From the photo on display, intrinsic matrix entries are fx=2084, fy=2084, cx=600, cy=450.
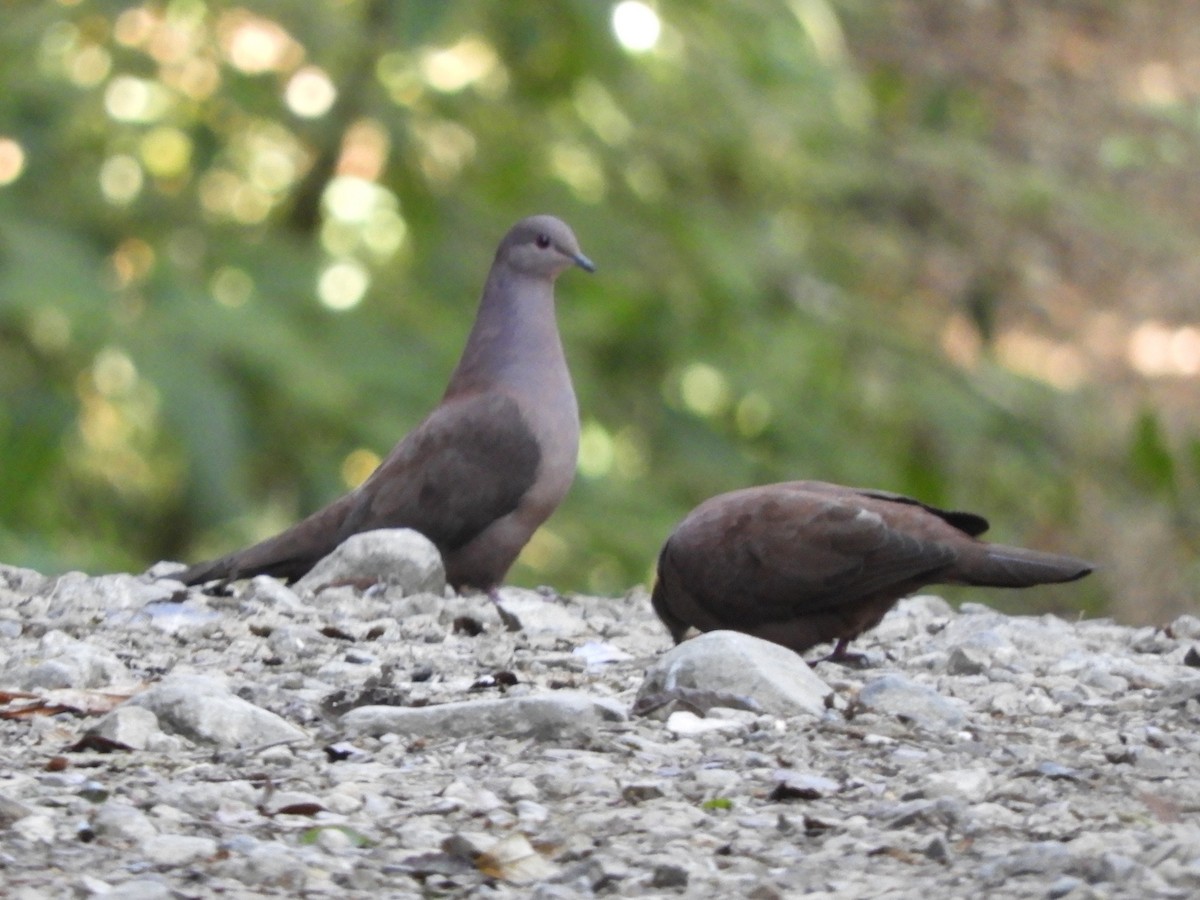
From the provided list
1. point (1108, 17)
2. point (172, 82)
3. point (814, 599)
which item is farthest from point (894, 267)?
point (814, 599)

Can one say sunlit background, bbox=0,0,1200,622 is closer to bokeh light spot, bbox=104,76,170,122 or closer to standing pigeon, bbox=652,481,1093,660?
bokeh light spot, bbox=104,76,170,122

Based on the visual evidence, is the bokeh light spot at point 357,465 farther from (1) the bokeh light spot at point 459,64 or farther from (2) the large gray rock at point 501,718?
(2) the large gray rock at point 501,718

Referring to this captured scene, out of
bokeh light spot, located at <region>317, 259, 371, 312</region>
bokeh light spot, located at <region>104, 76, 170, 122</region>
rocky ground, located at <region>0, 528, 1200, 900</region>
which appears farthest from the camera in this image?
bokeh light spot, located at <region>104, 76, 170, 122</region>

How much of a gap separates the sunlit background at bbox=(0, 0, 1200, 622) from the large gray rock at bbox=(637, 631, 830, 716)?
2.65m

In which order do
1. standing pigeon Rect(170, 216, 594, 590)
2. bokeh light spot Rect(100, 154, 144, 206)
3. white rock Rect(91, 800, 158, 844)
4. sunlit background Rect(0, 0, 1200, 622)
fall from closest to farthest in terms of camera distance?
1. white rock Rect(91, 800, 158, 844)
2. standing pigeon Rect(170, 216, 594, 590)
3. sunlit background Rect(0, 0, 1200, 622)
4. bokeh light spot Rect(100, 154, 144, 206)

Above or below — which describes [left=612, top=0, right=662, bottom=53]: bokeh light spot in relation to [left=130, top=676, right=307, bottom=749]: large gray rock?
above

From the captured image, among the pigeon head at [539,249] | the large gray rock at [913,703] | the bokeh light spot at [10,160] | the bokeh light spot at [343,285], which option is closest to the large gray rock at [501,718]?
the large gray rock at [913,703]

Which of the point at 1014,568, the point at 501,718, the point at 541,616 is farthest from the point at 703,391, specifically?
the point at 501,718

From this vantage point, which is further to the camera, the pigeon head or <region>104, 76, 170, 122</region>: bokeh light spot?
<region>104, 76, 170, 122</region>: bokeh light spot

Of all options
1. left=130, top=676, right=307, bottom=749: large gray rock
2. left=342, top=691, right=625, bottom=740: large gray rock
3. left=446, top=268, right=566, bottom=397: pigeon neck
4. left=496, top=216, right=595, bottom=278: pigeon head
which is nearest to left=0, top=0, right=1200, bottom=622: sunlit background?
left=446, top=268, right=566, bottom=397: pigeon neck

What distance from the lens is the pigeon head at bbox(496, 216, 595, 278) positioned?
7.14 metres

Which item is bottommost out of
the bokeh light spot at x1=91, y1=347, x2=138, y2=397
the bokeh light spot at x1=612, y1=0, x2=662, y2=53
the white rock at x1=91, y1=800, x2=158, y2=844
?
the white rock at x1=91, y1=800, x2=158, y2=844

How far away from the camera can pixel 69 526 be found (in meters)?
8.29

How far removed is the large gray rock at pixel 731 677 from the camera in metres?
4.15
